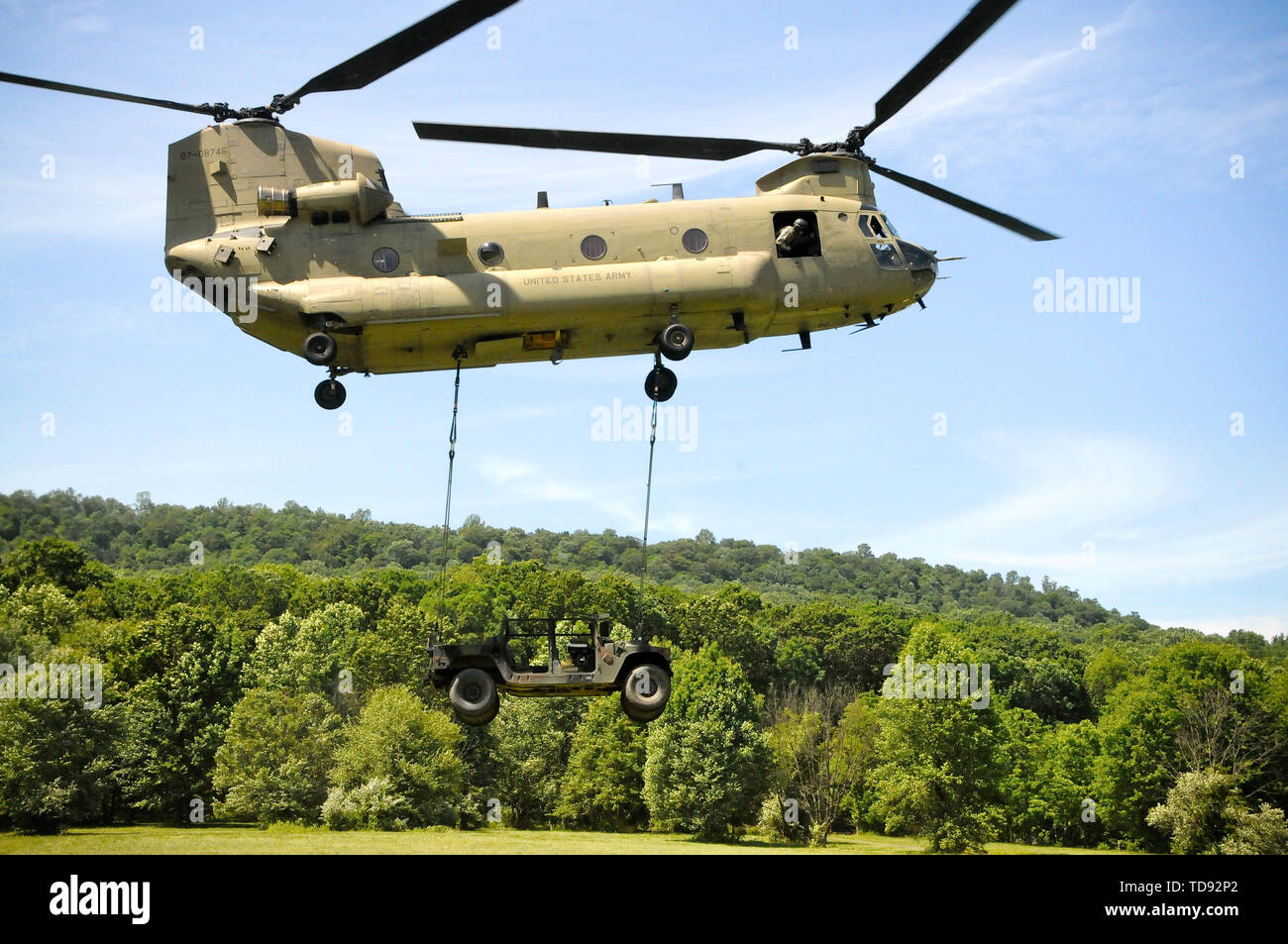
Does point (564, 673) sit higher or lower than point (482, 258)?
lower

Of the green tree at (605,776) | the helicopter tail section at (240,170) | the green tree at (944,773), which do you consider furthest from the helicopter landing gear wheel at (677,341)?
the green tree at (944,773)

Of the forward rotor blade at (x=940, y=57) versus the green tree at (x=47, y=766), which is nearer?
the forward rotor blade at (x=940, y=57)

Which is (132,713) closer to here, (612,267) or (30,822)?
(30,822)

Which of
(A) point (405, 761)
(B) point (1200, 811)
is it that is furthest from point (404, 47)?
(B) point (1200, 811)

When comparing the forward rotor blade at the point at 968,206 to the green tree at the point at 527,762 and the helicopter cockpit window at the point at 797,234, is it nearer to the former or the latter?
the helicopter cockpit window at the point at 797,234

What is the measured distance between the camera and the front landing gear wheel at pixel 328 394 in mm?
22047

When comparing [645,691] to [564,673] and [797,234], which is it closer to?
[564,673]

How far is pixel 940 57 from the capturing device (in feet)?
71.8

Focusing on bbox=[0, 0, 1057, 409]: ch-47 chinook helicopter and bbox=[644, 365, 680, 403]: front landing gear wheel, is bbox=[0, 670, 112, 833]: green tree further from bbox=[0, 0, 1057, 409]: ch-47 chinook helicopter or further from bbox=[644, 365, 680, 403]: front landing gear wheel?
bbox=[644, 365, 680, 403]: front landing gear wheel

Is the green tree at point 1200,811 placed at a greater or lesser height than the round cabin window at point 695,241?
lesser

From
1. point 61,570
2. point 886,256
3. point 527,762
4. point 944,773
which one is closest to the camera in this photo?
point 886,256

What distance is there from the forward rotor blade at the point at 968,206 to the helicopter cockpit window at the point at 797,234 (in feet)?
7.73

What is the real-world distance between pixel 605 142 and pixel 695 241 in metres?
2.67

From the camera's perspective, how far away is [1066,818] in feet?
292
